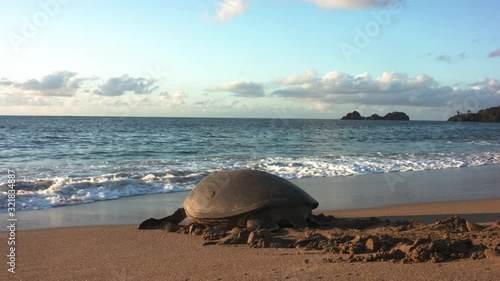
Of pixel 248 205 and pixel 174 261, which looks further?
pixel 248 205

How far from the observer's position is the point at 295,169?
14.2 m

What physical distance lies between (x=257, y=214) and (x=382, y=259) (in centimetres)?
215

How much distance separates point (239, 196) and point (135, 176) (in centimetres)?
643

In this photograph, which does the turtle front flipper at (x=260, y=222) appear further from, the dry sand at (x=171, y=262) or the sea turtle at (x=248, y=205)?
the dry sand at (x=171, y=262)

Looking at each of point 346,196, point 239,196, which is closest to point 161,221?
point 239,196

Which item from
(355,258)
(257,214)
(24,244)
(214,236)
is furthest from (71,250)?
(355,258)

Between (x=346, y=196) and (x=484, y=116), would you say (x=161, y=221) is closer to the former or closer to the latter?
(x=346, y=196)

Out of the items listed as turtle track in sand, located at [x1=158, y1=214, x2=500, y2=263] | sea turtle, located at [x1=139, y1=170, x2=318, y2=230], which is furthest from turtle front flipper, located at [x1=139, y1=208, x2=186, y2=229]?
turtle track in sand, located at [x1=158, y1=214, x2=500, y2=263]

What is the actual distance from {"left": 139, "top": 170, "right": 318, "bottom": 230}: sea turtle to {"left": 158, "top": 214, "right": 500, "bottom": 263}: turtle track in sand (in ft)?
0.56

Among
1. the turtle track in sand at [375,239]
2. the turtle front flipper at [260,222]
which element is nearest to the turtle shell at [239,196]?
the turtle front flipper at [260,222]

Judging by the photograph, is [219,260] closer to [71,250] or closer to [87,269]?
[87,269]

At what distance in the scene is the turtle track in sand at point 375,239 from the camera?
14.5ft

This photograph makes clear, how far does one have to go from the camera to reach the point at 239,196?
627cm

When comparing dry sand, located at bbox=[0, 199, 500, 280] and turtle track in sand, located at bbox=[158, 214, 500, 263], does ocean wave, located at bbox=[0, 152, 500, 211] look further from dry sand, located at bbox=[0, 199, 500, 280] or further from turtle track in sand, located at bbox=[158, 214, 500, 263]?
turtle track in sand, located at bbox=[158, 214, 500, 263]
